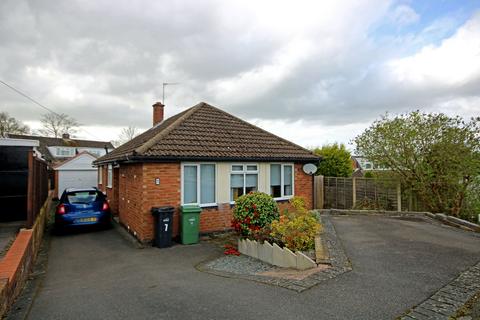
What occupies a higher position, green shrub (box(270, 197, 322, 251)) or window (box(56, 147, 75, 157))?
window (box(56, 147, 75, 157))

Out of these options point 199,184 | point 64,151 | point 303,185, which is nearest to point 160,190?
point 199,184

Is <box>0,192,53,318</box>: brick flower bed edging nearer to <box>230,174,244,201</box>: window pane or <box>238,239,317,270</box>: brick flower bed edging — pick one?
<box>238,239,317,270</box>: brick flower bed edging

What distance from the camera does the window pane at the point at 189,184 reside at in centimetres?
933

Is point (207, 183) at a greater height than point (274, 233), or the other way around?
point (207, 183)

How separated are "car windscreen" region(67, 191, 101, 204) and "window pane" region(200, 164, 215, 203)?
410 centimetres

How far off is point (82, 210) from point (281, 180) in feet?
23.7

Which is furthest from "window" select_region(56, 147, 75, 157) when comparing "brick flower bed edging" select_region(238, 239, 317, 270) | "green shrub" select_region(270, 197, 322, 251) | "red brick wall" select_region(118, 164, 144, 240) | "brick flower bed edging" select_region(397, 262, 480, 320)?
"brick flower bed edging" select_region(397, 262, 480, 320)

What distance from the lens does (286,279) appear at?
16.7 ft

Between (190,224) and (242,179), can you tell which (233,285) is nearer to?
(190,224)

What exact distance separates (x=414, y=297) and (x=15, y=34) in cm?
1302

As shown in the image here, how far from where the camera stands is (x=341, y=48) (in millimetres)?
11148

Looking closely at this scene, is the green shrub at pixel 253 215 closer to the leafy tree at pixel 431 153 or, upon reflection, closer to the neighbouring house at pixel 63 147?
the leafy tree at pixel 431 153

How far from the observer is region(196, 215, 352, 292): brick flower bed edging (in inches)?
191

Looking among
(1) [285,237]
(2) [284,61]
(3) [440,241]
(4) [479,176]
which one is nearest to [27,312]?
(1) [285,237]
